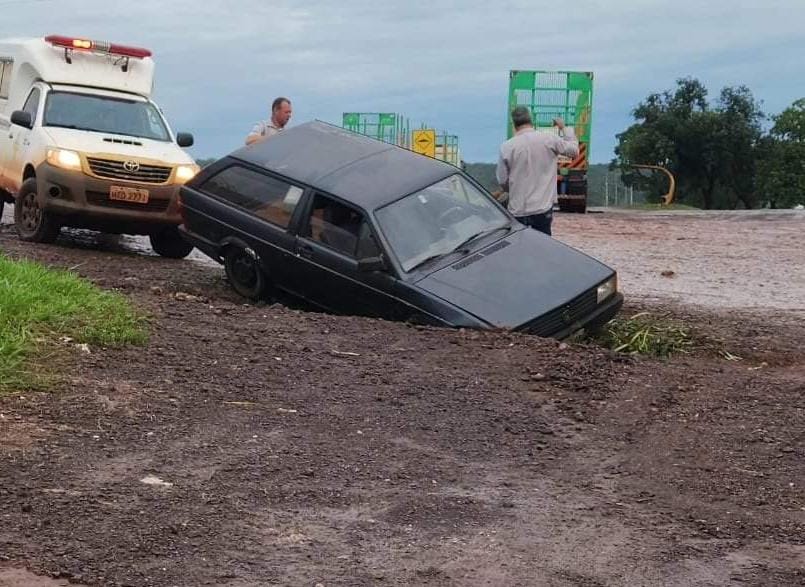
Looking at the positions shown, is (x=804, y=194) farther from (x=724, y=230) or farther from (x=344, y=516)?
(x=344, y=516)

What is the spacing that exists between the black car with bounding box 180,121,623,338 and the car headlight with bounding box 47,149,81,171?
237 centimetres

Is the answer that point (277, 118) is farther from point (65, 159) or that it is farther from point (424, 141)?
point (424, 141)

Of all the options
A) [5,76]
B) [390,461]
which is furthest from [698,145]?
[390,461]

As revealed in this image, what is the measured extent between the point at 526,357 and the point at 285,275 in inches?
119

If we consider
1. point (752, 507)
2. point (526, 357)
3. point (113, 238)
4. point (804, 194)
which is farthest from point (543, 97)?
point (804, 194)

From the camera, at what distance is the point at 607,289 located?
9.41 metres

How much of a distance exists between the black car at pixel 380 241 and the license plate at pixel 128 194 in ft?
7.07

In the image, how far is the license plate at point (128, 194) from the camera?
42.9ft

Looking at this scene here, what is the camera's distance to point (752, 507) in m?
5.16

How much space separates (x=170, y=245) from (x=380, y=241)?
5.92 meters

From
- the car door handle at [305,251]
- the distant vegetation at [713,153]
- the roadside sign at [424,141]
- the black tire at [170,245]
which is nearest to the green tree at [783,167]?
the distant vegetation at [713,153]

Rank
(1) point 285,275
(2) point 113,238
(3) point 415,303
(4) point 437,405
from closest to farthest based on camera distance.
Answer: (4) point 437,405 < (3) point 415,303 < (1) point 285,275 < (2) point 113,238

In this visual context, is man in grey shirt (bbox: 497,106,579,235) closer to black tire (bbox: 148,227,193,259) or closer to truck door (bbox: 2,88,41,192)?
black tire (bbox: 148,227,193,259)

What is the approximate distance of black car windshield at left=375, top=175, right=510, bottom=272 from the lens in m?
9.34
